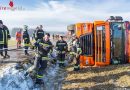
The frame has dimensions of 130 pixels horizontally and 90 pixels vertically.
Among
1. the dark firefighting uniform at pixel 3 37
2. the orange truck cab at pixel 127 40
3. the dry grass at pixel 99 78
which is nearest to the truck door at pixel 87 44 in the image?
the dry grass at pixel 99 78

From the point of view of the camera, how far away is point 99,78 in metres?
15.0

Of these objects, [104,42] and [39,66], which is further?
[104,42]

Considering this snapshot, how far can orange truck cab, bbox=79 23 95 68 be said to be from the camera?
56.2 feet

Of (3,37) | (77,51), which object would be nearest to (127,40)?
(77,51)

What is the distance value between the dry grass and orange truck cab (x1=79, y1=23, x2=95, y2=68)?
1.83ft

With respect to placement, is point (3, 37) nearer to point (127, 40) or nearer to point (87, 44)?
point (87, 44)

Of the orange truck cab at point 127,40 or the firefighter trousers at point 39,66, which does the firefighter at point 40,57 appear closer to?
the firefighter trousers at point 39,66

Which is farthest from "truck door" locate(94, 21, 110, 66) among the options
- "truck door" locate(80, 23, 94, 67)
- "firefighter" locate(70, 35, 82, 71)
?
"firefighter" locate(70, 35, 82, 71)

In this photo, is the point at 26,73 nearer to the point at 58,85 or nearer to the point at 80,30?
the point at 58,85

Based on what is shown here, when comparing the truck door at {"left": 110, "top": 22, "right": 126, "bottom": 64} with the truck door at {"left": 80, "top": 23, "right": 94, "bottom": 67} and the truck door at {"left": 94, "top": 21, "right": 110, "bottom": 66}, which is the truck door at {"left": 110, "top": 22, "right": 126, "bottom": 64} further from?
the truck door at {"left": 80, "top": 23, "right": 94, "bottom": 67}

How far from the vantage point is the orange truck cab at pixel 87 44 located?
56.2 feet

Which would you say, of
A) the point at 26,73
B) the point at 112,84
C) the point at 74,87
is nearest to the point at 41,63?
the point at 26,73

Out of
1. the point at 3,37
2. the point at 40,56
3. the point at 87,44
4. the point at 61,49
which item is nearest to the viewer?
the point at 40,56

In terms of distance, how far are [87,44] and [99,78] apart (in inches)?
109
